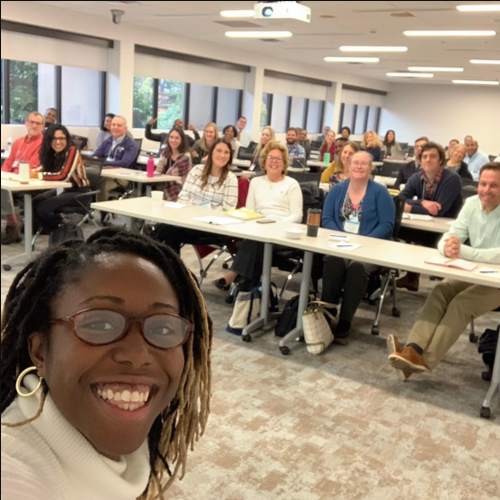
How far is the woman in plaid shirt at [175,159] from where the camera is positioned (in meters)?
6.12

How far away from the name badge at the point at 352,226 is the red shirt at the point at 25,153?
122 inches

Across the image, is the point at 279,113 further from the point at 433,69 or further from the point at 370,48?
the point at 370,48

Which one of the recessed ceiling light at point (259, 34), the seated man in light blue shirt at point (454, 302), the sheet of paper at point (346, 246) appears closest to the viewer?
the seated man in light blue shirt at point (454, 302)

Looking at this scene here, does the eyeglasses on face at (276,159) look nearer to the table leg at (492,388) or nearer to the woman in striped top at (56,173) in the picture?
the woman in striped top at (56,173)

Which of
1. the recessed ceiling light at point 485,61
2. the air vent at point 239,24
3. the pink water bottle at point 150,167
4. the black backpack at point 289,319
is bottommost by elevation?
the black backpack at point 289,319

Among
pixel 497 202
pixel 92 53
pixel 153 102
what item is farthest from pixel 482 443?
pixel 153 102

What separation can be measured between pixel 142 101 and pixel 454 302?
8.63 metres

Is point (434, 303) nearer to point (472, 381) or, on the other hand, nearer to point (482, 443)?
point (472, 381)

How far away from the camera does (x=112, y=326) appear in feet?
2.68

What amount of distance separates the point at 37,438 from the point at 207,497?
61.0 inches

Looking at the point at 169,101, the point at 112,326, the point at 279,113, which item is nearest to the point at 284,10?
the point at 169,101

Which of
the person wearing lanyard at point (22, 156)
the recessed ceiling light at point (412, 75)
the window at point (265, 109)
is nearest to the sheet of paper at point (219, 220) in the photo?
the person wearing lanyard at point (22, 156)

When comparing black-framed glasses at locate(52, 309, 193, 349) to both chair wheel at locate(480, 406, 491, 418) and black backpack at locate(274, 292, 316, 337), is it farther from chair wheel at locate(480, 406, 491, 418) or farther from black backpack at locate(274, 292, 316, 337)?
black backpack at locate(274, 292, 316, 337)

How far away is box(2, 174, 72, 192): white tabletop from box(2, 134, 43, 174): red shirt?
2.22ft
